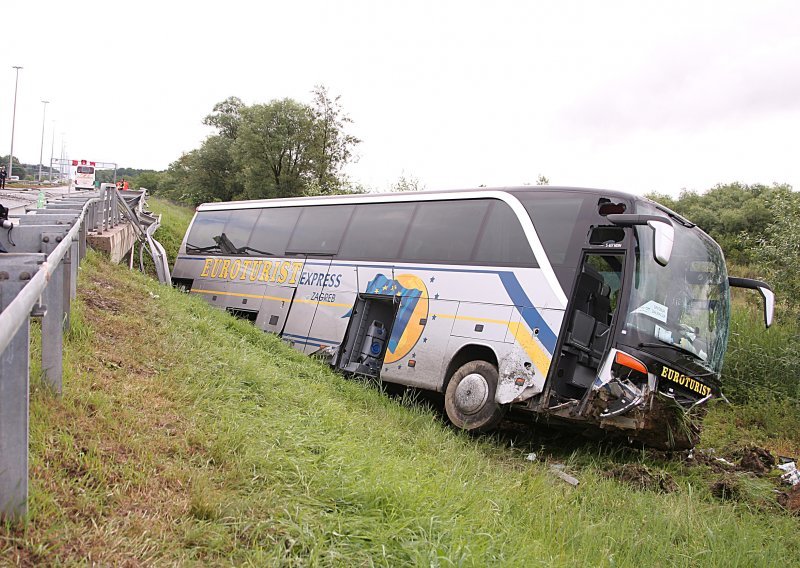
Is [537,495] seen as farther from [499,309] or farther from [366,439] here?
[499,309]

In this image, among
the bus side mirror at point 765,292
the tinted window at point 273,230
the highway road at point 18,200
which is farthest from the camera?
the highway road at point 18,200

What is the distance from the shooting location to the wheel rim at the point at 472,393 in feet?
26.2

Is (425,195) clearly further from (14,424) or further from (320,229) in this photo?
(14,424)

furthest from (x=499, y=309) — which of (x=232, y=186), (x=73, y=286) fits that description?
(x=232, y=186)

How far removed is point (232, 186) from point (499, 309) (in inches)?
1754

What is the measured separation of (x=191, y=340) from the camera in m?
6.62

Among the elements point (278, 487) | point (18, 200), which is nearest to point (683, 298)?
point (278, 487)

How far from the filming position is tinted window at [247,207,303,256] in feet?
42.0

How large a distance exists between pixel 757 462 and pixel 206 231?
476 inches

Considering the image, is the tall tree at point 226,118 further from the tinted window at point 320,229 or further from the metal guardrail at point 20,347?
the metal guardrail at point 20,347

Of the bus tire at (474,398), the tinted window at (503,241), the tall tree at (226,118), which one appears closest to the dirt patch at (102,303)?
the bus tire at (474,398)

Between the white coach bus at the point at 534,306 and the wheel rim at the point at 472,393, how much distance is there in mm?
19

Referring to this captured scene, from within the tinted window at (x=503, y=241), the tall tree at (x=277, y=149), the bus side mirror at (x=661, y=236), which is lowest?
the tinted window at (x=503, y=241)

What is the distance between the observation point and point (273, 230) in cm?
1320
